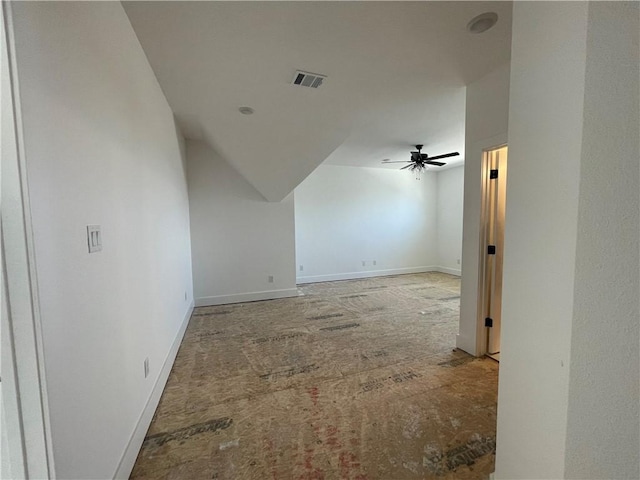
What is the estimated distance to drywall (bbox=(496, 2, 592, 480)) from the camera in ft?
2.69

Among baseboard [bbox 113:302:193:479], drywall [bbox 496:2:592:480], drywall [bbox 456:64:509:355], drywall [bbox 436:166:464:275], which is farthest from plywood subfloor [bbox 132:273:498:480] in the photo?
drywall [bbox 436:166:464:275]

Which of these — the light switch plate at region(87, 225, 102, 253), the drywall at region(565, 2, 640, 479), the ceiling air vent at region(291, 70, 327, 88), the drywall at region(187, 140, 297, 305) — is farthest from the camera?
the drywall at region(187, 140, 297, 305)

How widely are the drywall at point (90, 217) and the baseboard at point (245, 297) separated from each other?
233 centimetres

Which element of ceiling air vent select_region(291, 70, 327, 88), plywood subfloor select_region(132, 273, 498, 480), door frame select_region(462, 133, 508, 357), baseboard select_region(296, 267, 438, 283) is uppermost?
ceiling air vent select_region(291, 70, 327, 88)

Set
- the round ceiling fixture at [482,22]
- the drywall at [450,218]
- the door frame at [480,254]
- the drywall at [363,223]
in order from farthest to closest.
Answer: the drywall at [450,218]
the drywall at [363,223]
the door frame at [480,254]
the round ceiling fixture at [482,22]

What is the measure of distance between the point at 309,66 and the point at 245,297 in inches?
138

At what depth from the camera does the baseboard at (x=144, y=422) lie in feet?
4.34

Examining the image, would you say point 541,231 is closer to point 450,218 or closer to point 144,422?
point 144,422

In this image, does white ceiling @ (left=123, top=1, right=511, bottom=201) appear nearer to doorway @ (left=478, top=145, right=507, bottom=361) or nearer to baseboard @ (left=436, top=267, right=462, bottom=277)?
doorway @ (left=478, top=145, right=507, bottom=361)

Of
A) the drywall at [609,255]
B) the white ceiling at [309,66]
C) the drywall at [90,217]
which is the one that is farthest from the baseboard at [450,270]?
the drywall at [90,217]

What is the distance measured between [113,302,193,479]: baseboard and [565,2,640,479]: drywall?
1920mm

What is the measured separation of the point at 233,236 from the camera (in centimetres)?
429

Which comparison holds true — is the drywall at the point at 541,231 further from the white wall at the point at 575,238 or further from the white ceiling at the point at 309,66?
the white ceiling at the point at 309,66

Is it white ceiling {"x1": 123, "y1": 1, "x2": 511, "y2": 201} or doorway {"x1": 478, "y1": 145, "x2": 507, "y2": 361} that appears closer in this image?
white ceiling {"x1": 123, "y1": 1, "x2": 511, "y2": 201}
